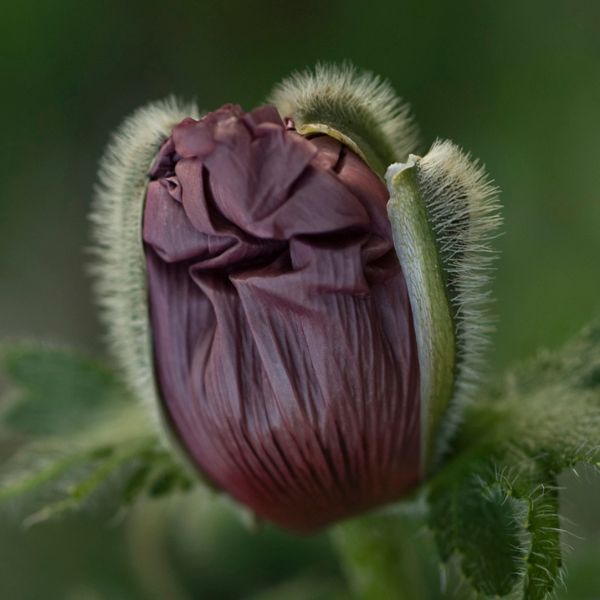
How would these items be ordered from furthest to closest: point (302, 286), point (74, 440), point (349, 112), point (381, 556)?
1. point (74, 440)
2. point (381, 556)
3. point (349, 112)
4. point (302, 286)

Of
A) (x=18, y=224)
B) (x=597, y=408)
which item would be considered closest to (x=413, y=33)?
(x=18, y=224)

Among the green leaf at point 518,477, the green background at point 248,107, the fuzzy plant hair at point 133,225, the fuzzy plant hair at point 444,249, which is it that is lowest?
the green leaf at point 518,477

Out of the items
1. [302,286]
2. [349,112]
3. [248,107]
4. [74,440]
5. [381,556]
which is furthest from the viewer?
[248,107]

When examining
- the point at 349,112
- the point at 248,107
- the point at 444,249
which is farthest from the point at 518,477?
the point at 248,107

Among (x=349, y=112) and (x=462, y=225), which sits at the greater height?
(x=349, y=112)

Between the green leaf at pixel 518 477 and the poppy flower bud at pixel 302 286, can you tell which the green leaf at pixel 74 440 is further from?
the green leaf at pixel 518 477

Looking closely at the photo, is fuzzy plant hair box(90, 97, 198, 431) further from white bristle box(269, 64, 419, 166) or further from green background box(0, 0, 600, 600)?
green background box(0, 0, 600, 600)

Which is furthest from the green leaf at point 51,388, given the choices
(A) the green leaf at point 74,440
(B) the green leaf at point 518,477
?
(B) the green leaf at point 518,477

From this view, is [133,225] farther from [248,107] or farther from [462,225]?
[248,107]
